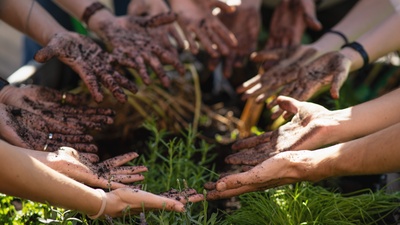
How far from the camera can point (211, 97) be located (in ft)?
10.7

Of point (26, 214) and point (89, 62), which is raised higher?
point (89, 62)

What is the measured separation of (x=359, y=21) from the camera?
2.79m

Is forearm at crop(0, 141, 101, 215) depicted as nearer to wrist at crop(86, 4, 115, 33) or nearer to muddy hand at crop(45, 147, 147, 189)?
muddy hand at crop(45, 147, 147, 189)

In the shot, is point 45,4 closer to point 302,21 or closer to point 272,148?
point 302,21

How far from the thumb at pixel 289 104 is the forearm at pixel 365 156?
0.40 metres

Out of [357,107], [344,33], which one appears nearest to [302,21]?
[344,33]

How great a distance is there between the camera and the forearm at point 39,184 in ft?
4.87

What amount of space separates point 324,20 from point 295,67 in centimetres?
118

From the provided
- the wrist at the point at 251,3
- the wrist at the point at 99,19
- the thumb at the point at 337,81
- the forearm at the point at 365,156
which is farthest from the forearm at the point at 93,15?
the forearm at the point at 365,156

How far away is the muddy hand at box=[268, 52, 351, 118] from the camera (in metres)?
2.34

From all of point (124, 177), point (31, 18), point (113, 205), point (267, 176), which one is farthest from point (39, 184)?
point (31, 18)

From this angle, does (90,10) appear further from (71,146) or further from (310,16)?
(310,16)

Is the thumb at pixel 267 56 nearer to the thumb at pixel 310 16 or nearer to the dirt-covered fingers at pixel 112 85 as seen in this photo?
the thumb at pixel 310 16

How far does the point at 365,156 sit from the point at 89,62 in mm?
1153
